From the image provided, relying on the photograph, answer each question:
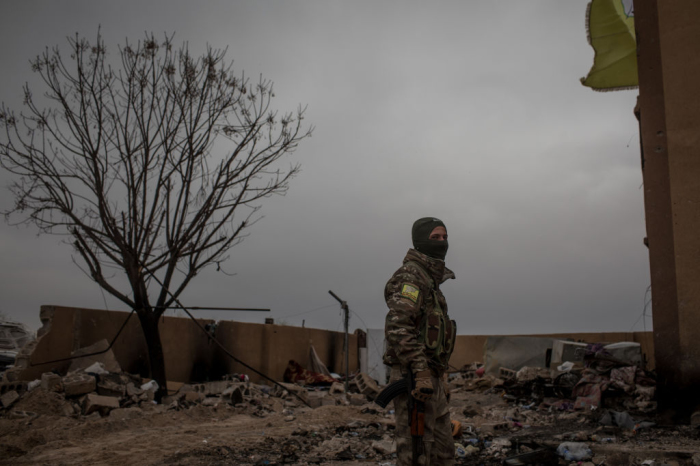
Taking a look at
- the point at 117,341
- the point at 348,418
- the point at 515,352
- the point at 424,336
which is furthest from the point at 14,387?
the point at 515,352

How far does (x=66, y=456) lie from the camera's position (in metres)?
5.67

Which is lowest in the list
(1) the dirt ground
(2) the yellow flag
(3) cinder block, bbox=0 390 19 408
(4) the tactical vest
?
(1) the dirt ground

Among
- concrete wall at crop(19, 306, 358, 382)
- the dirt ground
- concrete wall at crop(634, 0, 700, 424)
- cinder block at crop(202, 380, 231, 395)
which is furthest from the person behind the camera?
cinder block at crop(202, 380, 231, 395)

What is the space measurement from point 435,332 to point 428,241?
59 centimetres

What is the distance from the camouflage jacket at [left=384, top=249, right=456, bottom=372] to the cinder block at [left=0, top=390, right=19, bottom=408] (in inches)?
250

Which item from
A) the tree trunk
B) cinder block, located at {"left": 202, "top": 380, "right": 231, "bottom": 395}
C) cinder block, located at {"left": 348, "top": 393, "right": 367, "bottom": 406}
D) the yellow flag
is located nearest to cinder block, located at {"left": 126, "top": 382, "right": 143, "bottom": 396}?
the tree trunk

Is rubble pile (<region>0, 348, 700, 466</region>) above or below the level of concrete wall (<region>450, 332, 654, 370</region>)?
below

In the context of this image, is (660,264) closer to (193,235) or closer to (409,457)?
(409,457)

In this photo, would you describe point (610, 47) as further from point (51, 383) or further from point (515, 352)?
point (51, 383)

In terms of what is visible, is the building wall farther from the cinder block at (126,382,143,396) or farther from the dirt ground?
the dirt ground

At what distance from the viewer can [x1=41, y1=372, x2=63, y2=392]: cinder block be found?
817 centimetres

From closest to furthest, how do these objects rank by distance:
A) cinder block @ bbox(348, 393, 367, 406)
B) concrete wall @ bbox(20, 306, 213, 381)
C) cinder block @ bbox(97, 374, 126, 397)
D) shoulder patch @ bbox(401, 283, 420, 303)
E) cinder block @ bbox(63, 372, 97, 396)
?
shoulder patch @ bbox(401, 283, 420, 303) < cinder block @ bbox(63, 372, 97, 396) < cinder block @ bbox(97, 374, 126, 397) < concrete wall @ bbox(20, 306, 213, 381) < cinder block @ bbox(348, 393, 367, 406)

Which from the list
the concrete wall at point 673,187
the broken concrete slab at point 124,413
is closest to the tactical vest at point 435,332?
the concrete wall at point 673,187

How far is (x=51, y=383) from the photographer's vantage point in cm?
822
